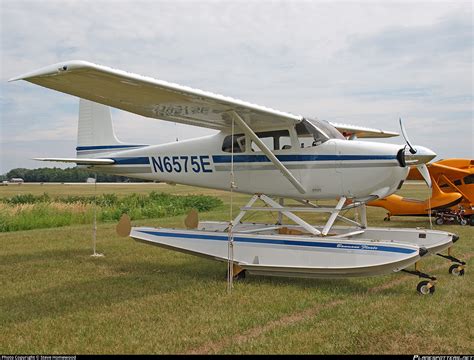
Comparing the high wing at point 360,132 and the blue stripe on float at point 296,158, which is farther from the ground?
the high wing at point 360,132

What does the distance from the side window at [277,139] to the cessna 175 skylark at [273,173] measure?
0.06 ft

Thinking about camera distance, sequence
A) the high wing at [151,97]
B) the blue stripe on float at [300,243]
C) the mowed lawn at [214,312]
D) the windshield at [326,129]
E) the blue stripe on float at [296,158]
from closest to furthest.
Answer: the mowed lawn at [214,312] → the high wing at [151,97] → the blue stripe on float at [300,243] → the blue stripe on float at [296,158] → the windshield at [326,129]

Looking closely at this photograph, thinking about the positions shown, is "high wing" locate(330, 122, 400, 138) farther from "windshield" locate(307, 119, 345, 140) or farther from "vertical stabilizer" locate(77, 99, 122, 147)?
"vertical stabilizer" locate(77, 99, 122, 147)

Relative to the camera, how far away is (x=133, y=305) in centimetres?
594

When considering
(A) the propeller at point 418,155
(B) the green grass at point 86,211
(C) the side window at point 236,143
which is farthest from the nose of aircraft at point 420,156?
(B) the green grass at point 86,211

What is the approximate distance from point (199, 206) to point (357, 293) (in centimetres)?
1808

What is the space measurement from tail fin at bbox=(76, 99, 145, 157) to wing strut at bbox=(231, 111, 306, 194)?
3.93m

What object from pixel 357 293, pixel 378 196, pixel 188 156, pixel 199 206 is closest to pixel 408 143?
pixel 378 196

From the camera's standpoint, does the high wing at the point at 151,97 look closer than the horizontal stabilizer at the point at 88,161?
Yes

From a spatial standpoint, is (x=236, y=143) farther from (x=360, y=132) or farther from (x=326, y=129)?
(x=360, y=132)

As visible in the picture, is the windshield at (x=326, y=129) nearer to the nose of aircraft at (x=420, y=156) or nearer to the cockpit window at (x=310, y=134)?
the cockpit window at (x=310, y=134)

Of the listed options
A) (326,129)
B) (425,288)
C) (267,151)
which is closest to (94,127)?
(267,151)

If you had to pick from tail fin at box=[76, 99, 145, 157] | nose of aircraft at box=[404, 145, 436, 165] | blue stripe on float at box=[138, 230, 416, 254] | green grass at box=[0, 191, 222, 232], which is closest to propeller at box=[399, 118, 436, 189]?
nose of aircraft at box=[404, 145, 436, 165]

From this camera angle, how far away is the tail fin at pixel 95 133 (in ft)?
35.0
